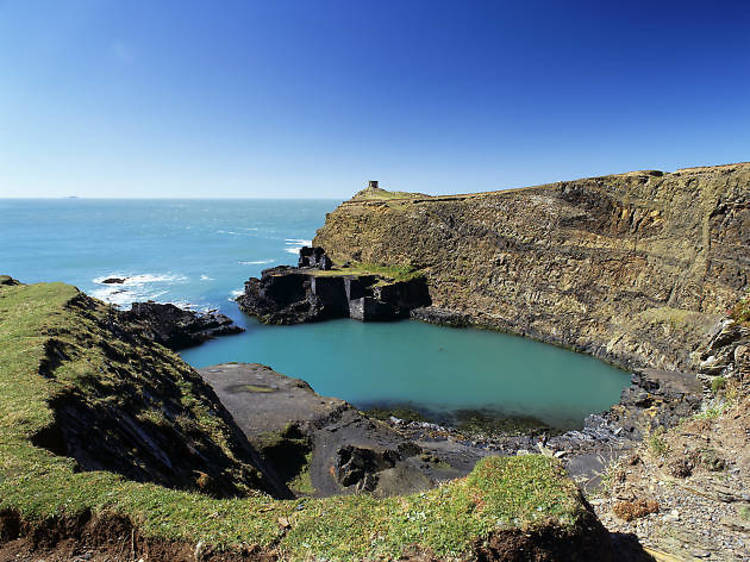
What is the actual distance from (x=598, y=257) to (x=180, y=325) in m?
39.4

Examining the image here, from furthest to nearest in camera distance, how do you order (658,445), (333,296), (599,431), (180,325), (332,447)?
(333,296), (180,325), (599,431), (332,447), (658,445)

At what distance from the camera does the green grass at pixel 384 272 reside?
45.1 meters

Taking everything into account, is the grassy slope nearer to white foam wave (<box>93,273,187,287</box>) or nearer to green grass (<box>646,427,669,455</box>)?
green grass (<box>646,427,669,455</box>)

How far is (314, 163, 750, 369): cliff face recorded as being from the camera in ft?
91.2

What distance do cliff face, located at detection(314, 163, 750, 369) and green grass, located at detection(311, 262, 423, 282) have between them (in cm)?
156

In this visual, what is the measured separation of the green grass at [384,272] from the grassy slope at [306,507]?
125 ft

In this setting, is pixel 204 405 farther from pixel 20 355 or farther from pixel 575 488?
pixel 575 488

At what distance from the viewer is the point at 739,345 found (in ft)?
38.4

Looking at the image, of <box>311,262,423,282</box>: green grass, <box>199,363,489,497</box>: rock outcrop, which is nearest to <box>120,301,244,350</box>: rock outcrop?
<box>311,262,423,282</box>: green grass

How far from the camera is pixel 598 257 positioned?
115 ft

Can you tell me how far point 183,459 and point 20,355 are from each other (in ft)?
15.4

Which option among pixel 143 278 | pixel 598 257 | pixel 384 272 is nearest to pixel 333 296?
pixel 384 272

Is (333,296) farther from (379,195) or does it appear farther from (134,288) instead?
(134,288)

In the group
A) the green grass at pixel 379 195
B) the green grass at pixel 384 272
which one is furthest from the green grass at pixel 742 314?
the green grass at pixel 379 195
